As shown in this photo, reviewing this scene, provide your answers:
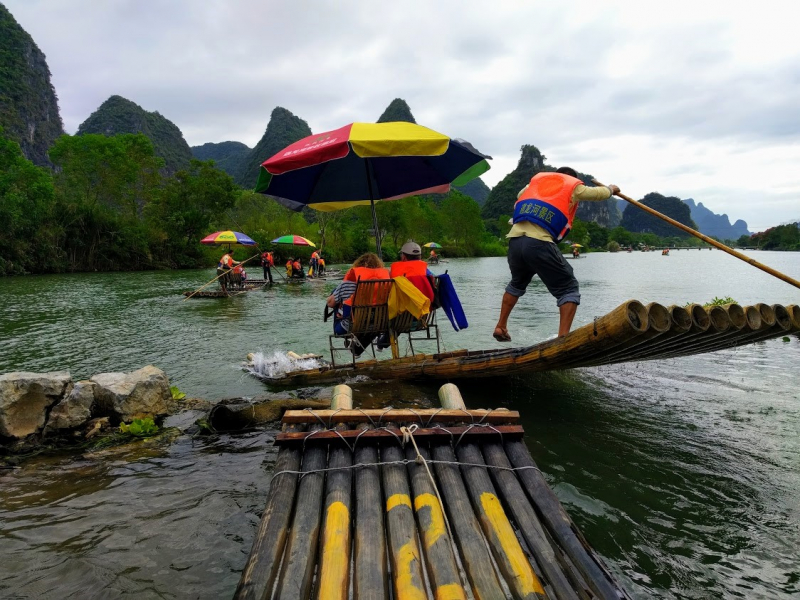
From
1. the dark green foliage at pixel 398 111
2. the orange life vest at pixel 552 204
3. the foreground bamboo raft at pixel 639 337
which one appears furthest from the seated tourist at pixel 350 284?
the dark green foliage at pixel 398 111

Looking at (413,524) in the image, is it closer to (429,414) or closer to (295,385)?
(429,414)

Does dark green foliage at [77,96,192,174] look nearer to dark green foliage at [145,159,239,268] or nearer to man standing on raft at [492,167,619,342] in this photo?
dark green foliage at [145,159,239,268]

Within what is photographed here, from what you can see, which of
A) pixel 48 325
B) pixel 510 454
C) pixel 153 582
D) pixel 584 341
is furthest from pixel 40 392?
pixel 48 325

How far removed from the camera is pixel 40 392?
437 cm

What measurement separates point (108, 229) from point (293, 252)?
15408 millimetres

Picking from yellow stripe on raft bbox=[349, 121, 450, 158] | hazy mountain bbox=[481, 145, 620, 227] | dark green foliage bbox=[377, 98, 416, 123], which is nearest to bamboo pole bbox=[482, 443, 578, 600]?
yellow stripe on raft bbox=[349, 121, 450, 158]

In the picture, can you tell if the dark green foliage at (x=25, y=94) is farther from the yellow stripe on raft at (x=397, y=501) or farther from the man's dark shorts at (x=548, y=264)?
the yellow stripe on raft at (x=397, y=501)

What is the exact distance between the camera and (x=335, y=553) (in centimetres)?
209

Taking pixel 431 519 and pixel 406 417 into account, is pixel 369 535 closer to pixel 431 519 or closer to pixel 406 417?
pixel 431 519

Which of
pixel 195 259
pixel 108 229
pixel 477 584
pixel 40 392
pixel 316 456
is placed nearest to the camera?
pixel 477 584

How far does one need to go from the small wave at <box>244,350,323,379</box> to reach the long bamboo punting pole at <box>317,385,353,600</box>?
4046mm

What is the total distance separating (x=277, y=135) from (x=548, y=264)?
145 meters

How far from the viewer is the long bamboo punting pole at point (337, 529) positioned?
6.33 feet

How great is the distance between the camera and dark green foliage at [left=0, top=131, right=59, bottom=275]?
3078 cm
